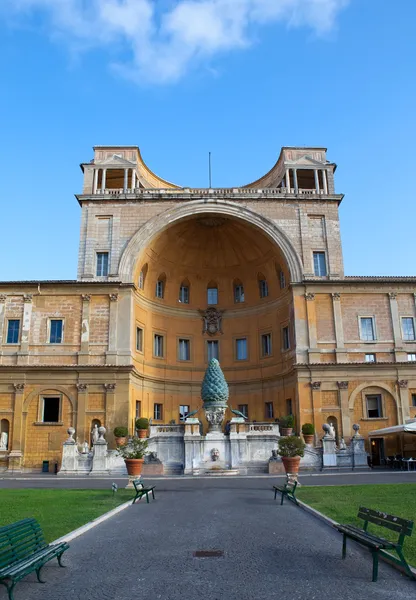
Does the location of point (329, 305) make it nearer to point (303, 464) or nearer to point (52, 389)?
point (303, 464)

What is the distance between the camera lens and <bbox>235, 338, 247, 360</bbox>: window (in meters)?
42.8

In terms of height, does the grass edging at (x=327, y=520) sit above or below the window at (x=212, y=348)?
below

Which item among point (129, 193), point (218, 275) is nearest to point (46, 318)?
point (129, 193)

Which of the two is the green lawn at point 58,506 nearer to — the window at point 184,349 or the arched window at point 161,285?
the window at point 184,349

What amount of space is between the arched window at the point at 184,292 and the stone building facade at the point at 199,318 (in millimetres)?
134

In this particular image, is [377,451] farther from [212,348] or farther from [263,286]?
[263,286]

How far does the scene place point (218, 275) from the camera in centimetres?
4441

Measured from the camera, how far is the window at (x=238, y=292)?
1732 inches

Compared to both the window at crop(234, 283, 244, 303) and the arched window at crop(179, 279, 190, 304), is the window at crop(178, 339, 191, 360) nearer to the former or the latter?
the arched window at crop(179, 279, 190, 304)

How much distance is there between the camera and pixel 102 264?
125ft

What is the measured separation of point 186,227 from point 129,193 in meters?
5.16

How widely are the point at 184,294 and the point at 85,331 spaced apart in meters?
10.8

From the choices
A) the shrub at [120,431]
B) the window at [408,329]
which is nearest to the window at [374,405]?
the window at [408,329]

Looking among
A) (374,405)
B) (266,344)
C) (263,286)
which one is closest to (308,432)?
(374,405)
